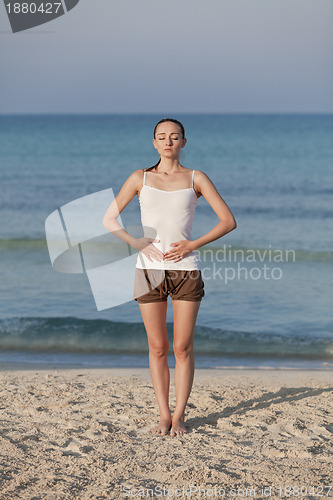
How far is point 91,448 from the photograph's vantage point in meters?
3.90

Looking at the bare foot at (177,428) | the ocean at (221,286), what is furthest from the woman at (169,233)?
the bare foot at (177,428)

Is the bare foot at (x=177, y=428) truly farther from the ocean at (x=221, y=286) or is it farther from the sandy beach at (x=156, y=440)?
the ocean at (x=221, y=286)

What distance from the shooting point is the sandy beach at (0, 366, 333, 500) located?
3377 mm

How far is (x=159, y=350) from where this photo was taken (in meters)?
4.02

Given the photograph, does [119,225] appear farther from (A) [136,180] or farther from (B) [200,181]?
(B) [200,181]

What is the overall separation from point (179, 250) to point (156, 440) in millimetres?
1233

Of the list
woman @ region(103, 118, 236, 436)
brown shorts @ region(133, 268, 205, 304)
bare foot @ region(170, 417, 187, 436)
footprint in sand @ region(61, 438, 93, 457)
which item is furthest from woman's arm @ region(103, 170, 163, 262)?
footprint in sand @ region(61, 438, 93, 457)

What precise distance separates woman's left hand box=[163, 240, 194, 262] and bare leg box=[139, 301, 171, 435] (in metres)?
0.31

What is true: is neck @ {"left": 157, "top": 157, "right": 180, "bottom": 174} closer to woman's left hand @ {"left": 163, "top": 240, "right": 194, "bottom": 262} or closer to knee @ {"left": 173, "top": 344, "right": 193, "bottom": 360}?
woman's left hand @ {"left": 163, "top": 240, "right": 194, "bottom": 262}

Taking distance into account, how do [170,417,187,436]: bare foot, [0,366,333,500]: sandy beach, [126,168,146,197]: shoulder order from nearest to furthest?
1. [0,366,333,500]: sandy beach
2. [126,168,146,197]: shoulder
3. [170,417,187,436]: bare foot

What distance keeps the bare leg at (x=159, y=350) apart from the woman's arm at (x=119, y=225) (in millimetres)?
329

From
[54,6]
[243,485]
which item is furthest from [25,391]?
[54,6]

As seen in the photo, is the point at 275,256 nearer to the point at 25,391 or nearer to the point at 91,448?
the point at 25,391

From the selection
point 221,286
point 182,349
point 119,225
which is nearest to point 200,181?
point 119,225
